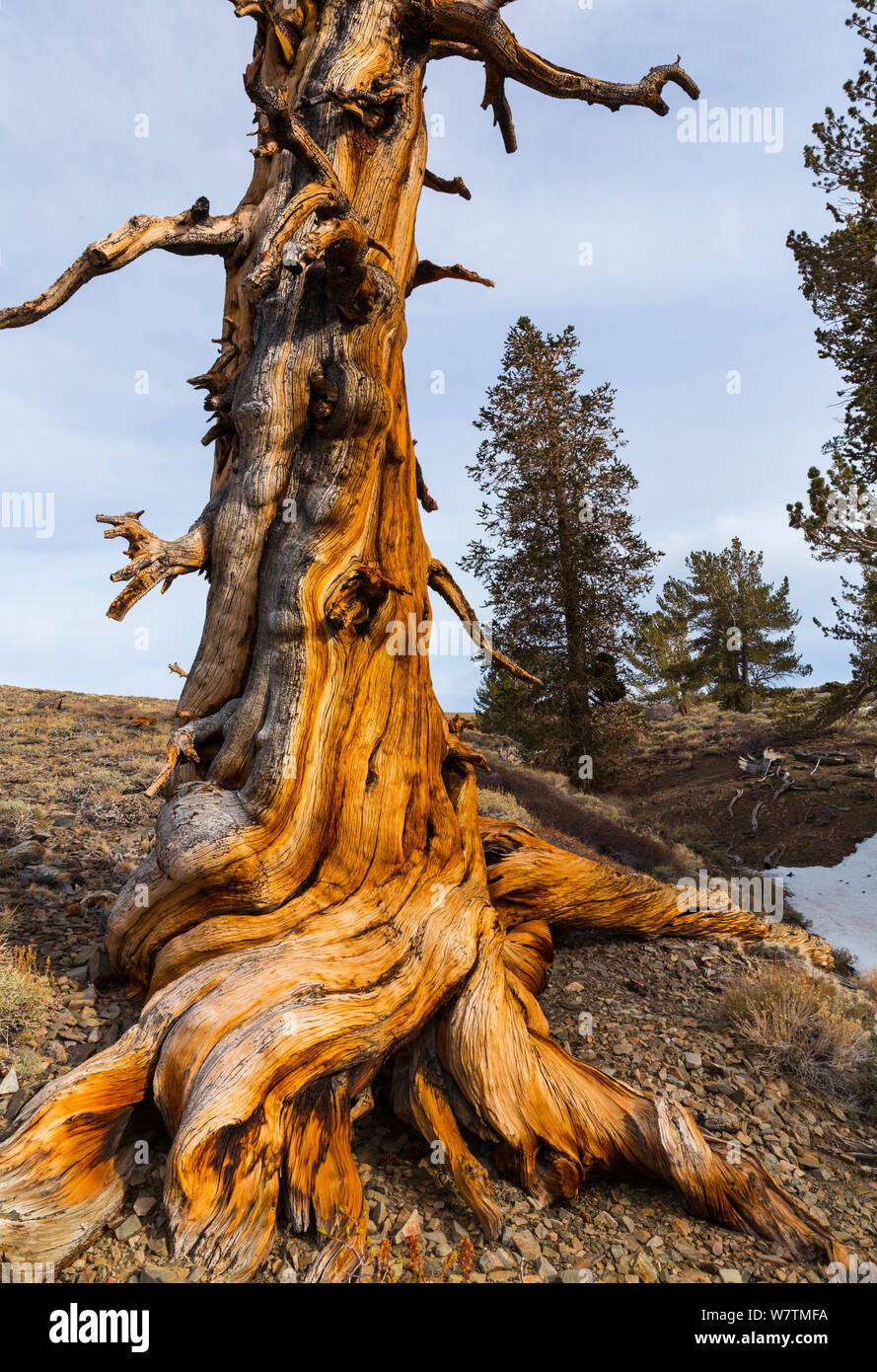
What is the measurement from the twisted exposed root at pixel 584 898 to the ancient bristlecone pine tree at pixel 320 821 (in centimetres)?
18

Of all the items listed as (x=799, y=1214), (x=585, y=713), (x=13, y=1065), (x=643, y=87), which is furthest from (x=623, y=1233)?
(x=585, y=713)

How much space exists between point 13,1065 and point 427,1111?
2.08 metres

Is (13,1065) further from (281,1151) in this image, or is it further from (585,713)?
(585,713)

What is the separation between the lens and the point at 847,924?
399 inches

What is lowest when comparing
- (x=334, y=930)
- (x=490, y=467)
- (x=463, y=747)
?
(x=334, y=930)

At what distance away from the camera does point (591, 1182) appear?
12.4ft

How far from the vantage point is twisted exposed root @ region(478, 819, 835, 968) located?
5.57 m

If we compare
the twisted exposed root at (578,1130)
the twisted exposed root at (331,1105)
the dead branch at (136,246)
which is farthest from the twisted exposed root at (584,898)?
the dead branch at (136,246)

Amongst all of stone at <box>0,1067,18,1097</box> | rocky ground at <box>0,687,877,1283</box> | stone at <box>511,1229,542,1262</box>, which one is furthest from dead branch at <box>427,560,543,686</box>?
stone at <box>0,1067,18,1097</box>

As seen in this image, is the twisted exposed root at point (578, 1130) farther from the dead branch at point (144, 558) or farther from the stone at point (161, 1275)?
the dead branch at point (144, 558)

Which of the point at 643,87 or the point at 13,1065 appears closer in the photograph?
the point at 13,1065

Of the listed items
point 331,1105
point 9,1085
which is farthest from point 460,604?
point 9,1085

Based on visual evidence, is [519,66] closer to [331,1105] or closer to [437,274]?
[437,274]
